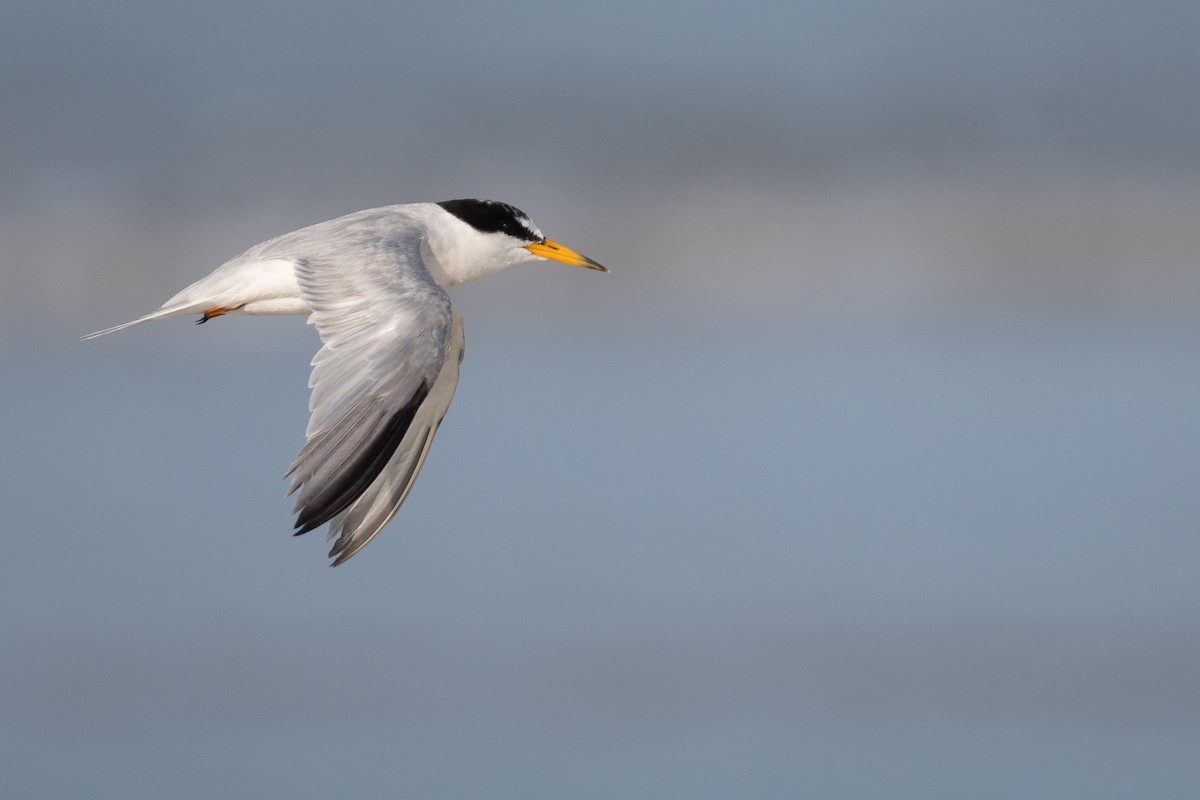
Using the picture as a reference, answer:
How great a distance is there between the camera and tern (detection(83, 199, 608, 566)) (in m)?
3.97

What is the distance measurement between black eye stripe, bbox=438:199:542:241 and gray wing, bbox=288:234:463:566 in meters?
0.45

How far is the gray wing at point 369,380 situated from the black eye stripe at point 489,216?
45 cm

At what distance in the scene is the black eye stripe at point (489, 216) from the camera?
5.38 meters

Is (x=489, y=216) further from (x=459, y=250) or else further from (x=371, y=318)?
(x=371, y=318)

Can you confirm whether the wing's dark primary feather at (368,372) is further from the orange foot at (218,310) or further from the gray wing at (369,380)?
the orange foot at (218,310)

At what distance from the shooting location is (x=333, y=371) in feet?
13.6

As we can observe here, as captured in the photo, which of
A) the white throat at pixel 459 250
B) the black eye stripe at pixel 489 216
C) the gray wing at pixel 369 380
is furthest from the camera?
the black eye stripe at pixel 489 216

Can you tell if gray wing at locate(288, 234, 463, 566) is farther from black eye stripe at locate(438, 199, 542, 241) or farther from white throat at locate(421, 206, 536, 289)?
black eye stripe at locate(438, 199, 542, 241)

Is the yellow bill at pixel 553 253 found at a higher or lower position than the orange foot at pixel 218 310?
higher

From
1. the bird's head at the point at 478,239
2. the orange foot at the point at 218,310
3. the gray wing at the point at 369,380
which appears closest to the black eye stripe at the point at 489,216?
the bird's head at the point at 478,239

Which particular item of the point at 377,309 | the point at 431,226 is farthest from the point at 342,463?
the point at 431,226

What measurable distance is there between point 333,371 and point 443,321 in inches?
12.8

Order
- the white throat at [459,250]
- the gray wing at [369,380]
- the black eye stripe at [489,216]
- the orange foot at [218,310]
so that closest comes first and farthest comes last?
the gray wing at [369,380] < the orange foot at [218,310] < the white throat at [459,250] < the black eye stripe at [489,216]

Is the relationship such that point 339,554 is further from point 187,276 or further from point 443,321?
point 187,276
